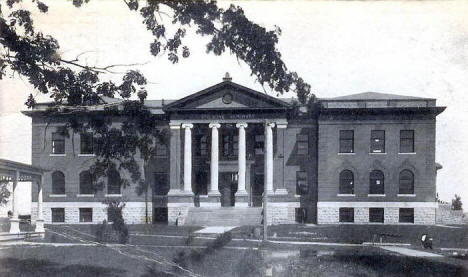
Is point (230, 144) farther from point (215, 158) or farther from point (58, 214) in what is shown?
point (58, 214)

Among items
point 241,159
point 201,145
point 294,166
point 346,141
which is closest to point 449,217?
point 346,141

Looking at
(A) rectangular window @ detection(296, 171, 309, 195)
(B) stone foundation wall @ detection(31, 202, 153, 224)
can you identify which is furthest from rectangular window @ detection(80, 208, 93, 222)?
(A) rectangular window @ detection(296, 171, 309, 195)

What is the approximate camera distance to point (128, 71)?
1178cm

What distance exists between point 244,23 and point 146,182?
104 feet

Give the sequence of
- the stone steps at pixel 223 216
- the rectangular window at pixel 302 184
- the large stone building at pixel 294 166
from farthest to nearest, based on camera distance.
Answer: the rectangular window at pixel 302 184
the large stone building at pixel 294 166
the stone steps at pixel 223 216

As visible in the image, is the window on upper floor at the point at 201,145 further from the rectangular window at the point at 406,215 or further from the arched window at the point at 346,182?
the rectangular window at the point at 406,215

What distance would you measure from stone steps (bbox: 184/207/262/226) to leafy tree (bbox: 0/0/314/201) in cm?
2350

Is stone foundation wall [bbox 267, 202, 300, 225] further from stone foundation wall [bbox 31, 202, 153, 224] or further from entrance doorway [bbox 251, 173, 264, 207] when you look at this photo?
stone foundation wall [bbox 31, 202, 153, 224]

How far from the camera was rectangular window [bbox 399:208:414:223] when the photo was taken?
38469 millimetres

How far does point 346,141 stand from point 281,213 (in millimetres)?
7471

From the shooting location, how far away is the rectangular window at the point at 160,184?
4084 centimetres

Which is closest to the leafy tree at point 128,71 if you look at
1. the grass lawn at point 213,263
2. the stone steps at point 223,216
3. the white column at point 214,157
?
the grass lawn at point 213,263

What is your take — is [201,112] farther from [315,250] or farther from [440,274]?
[440,274]

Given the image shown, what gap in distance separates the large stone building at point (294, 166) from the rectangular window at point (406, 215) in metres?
0.07
